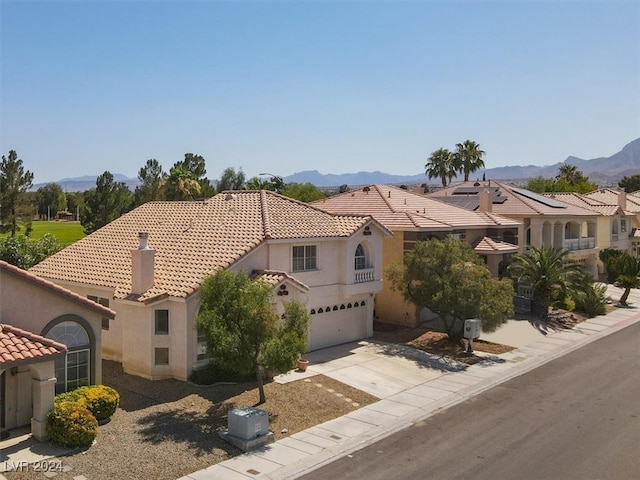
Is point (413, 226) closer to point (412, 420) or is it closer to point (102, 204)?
point (412, 420)

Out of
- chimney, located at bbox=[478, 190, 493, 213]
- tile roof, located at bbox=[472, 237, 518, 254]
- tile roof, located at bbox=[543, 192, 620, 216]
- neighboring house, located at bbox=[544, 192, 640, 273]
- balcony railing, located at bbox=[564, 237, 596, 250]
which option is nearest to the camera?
tile roof, located at bbox=[472, 237, 518, 254]

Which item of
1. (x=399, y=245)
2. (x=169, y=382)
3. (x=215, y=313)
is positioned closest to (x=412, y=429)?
(x=215, y=313)

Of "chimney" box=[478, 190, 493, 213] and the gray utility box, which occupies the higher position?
"chimney" box=[478, 190, 493, 213]

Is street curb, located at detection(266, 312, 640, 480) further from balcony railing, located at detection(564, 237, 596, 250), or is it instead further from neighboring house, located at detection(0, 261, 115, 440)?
balcony railing, located at detection(564, 237, 596, 250)

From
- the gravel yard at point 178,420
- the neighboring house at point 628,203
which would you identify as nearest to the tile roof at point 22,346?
the gravel yard at point 178,420

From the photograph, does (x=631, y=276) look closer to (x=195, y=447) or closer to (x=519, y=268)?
(x=519, y=268)

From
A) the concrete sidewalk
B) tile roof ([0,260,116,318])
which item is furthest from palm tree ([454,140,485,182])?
tile roof ([0,260,116,318])
